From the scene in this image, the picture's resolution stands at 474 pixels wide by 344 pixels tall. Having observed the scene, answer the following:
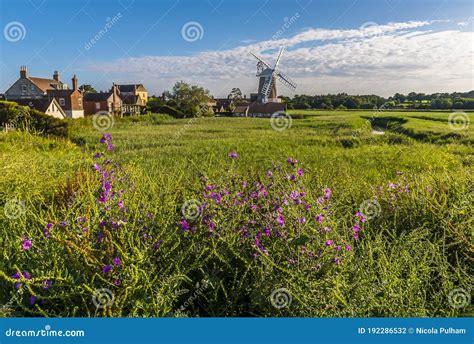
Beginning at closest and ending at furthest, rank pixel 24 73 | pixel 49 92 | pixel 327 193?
pixel 327 193
pixel 49 92
pixel 24 73

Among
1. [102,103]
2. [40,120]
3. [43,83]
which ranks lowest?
[40,120]

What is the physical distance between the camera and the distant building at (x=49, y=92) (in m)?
36.7

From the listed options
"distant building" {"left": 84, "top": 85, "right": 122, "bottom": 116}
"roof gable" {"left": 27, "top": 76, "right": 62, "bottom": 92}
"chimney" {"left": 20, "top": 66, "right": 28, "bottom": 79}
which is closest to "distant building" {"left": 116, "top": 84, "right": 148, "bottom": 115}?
"distant building" {"left": 84, "top": 85, "right": 122, "bottom": 116}

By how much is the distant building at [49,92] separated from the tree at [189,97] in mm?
14438

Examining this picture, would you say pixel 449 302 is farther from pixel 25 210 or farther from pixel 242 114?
pixel 242 114

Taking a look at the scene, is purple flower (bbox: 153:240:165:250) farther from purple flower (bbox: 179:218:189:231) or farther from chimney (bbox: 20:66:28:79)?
chimney (bbox: 20:66:28:79)

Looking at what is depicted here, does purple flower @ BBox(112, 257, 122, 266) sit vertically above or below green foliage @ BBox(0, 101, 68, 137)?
below

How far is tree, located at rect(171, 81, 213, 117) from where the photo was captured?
50656 mm

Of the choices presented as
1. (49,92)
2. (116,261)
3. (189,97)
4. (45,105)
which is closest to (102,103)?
(49,92)

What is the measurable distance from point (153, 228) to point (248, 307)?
1.17 m

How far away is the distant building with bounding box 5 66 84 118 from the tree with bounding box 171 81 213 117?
14.4 m

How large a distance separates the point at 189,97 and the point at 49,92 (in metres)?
19.2

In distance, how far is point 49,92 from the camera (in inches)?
1444

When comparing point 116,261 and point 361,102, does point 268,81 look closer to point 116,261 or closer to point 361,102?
point 361,102
